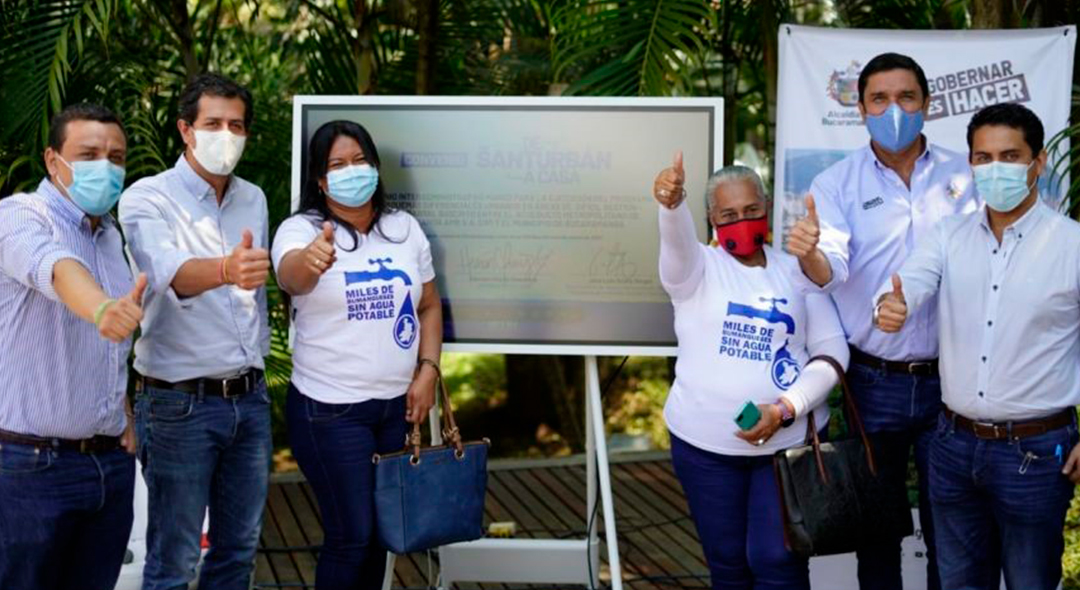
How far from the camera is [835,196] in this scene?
13.8ft

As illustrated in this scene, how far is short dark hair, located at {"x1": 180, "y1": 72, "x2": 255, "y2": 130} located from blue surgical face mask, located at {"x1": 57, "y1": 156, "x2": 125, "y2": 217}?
0.50 metres

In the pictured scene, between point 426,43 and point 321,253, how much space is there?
288cm

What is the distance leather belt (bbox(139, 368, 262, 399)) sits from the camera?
12.5ft

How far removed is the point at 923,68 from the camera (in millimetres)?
4840

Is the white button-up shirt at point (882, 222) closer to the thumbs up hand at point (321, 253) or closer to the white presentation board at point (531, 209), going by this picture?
the white presentation board at point (531, 209)

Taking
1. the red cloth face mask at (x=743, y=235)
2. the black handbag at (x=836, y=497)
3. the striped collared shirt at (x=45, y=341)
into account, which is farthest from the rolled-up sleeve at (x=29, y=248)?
the black handbag at (x=836, y=497)

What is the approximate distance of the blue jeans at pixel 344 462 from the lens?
4082mm

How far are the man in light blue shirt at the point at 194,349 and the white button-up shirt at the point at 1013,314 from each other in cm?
184

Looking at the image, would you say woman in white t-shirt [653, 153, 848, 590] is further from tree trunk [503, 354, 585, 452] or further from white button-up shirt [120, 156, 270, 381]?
tree trunk [503, 354, 585, 452]

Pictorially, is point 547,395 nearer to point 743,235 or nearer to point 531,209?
point 531,209

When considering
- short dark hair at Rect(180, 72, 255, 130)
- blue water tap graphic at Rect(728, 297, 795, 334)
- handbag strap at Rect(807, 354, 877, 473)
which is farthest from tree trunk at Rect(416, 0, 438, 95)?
handbag strap at Rect(807, 354, 877, 473)

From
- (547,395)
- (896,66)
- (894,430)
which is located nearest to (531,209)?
(896,66)

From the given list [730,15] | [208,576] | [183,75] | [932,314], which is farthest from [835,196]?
[183,75]

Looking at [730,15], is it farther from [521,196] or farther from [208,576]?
[208,576]
